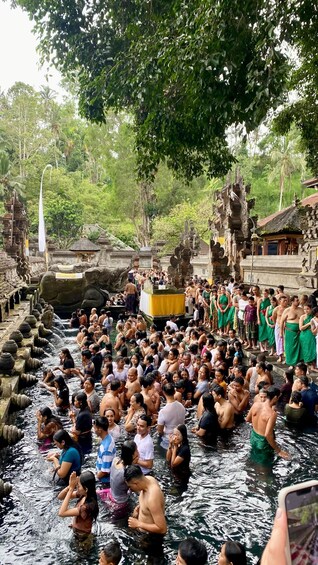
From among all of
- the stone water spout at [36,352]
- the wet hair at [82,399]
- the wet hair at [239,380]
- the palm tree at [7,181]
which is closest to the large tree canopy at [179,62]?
the wet hair at [239,380]

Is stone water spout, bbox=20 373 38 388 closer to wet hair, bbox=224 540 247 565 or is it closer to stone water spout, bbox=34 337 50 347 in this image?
stone water spout, bbox=34 337 50 347

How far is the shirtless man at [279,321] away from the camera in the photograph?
1148 centimetres

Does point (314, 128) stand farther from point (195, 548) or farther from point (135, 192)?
point (135, 192)

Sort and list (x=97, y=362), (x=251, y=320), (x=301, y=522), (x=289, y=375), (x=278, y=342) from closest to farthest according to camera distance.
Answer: (x=301, y=522)
(x=289, y=375)
(x=278, y=342)
(x=97, y=362)
(x=251, y=320)

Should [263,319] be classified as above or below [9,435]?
above

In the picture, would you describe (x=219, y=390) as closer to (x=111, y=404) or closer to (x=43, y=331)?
(x=111, y=404)

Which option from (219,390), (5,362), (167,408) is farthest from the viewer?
(5,362)

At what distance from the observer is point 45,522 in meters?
5.91

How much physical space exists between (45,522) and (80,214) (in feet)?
135

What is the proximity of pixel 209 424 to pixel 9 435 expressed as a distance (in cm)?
348

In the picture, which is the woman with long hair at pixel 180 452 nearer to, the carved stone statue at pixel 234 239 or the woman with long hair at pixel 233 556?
the woman with long hair at pixel 233 556

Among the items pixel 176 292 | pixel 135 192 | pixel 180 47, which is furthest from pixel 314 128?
pixel 135 192

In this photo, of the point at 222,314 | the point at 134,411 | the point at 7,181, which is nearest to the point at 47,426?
the point at 134,411

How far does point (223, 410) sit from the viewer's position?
27.0ft
